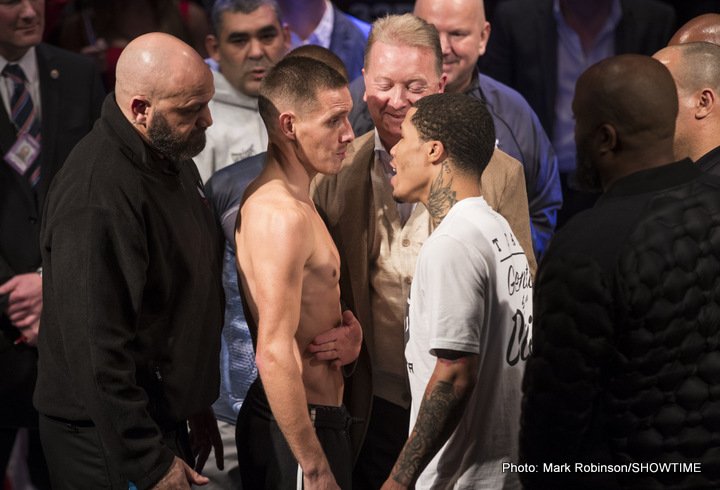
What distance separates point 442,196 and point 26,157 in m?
1.89

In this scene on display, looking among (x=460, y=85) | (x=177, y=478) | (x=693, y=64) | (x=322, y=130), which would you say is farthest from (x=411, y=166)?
(x=460, y=85)

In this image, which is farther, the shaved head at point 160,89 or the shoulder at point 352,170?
the shoulder at point 352,170

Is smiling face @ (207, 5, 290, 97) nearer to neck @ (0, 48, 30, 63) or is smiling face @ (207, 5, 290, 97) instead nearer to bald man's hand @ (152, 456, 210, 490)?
neck @ (0, 48, 30, 63)

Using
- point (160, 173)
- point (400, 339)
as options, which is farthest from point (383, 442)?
point (160, 173)

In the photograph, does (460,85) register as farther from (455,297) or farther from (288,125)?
(455,297)

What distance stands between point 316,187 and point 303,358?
65 centimetres

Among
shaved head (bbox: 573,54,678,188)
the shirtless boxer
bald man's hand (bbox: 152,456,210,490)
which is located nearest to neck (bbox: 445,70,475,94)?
the shirtless boxer

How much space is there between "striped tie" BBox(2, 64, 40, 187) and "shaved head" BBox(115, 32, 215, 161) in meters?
1.21

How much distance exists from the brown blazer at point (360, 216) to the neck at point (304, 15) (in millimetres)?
1557

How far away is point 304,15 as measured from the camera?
4840mm

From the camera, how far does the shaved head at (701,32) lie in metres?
3.94

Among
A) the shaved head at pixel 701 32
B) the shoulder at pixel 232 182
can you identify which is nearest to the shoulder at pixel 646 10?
the shaved head at pixel 701 32

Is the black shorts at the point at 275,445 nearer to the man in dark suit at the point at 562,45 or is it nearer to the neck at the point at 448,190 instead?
the neck at the point at 448,190

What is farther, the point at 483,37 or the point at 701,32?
the point at 483,37
